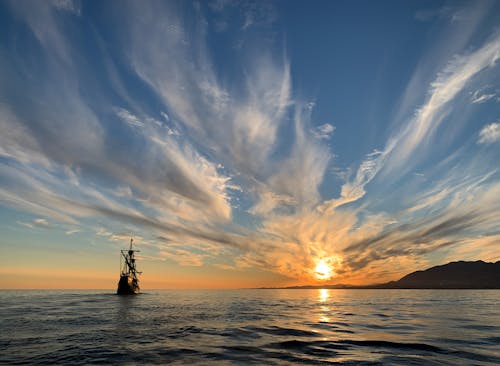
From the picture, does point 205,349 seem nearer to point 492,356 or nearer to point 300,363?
point 300,363

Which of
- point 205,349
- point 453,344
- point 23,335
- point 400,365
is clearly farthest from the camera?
point 23,335

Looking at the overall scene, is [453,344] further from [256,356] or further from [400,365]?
[256,356]

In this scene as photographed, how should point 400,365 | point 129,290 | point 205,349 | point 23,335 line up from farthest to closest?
1. point 129,290
2. point 23,335
3. point 205,349
4. point 400,365

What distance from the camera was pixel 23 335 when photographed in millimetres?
23859

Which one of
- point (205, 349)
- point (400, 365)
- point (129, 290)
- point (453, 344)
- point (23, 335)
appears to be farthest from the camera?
point (129, 290)

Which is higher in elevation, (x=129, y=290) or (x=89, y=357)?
(x=129, y=290)

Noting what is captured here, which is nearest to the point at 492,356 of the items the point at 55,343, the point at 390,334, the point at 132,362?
the point at 390,334

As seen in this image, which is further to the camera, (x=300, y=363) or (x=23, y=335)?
(x=23, y=335)

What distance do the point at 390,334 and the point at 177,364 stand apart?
1905cm

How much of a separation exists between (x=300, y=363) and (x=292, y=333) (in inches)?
422

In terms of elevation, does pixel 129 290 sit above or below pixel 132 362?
above

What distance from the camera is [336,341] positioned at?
69.5 ft

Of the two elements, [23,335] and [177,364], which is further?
[23,335]

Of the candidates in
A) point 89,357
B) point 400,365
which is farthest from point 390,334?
point 89,357
